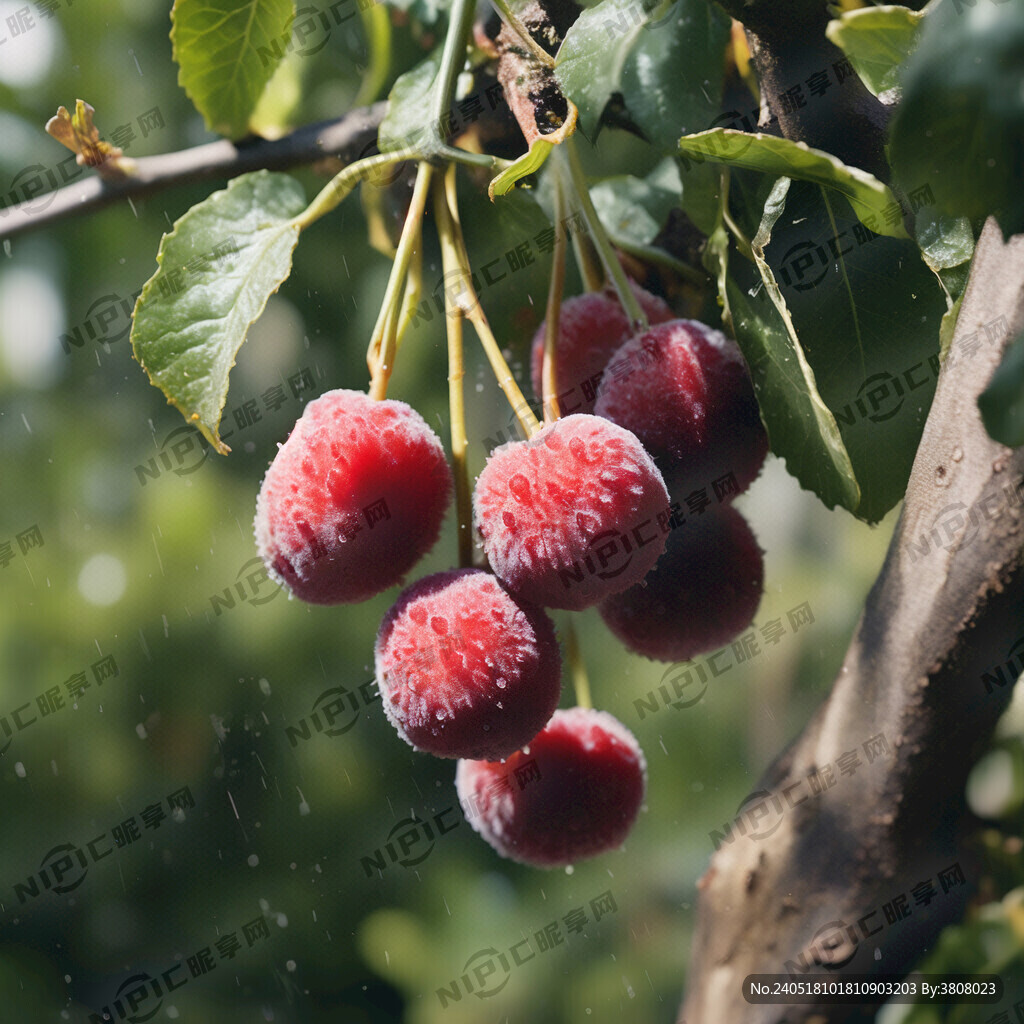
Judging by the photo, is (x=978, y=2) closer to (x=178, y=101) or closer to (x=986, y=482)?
(x=986, y=482)

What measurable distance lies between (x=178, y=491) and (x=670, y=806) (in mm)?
848

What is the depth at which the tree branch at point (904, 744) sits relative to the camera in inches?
18.0

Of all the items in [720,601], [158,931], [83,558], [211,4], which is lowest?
[158,931]

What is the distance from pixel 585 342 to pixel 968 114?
301 mm

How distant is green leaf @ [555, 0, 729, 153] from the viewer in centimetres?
50

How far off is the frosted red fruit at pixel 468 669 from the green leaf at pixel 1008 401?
249mm

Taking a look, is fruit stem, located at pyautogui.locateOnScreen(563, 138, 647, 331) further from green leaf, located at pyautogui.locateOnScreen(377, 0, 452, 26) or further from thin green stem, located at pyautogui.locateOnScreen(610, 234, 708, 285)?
green leaf, located at pyautogui.locateOnScreen(377, 0, 452, 26)

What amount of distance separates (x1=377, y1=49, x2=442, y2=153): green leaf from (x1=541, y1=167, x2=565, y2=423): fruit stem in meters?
0.09

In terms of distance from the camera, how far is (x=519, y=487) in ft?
1.56

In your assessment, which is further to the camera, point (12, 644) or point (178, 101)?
point (12, 644)

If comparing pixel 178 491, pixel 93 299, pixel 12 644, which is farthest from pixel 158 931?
pixel 93 299

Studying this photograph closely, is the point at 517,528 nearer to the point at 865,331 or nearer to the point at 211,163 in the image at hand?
the point at 865,331

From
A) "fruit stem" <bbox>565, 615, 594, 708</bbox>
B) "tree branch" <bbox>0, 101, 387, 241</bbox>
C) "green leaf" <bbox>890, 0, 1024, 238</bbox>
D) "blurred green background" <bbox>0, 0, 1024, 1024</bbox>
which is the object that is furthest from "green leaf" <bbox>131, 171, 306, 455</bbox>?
"blurred green background" <bbox>0, 0, 1024, 1024</bbox>

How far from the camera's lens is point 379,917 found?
4.46 ft
